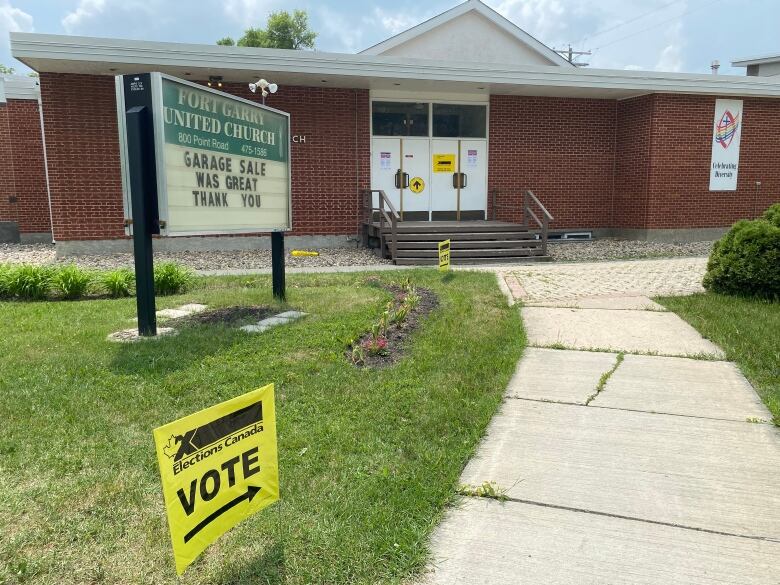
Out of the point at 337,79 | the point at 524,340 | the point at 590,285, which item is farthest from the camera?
the point at 337,79

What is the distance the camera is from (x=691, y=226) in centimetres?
1562

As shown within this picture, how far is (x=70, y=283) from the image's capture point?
7.93m

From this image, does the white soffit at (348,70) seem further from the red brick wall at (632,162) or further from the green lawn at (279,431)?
the green lawn at (279,431)

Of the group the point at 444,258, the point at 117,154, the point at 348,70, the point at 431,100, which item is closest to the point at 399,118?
the point at 431,100


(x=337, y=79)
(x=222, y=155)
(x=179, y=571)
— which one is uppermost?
(x=337, y=79)

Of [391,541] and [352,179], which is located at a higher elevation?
[352,179]

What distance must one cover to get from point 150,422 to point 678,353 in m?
4.64

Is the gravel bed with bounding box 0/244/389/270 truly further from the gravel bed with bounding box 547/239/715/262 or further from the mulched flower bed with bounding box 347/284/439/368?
the mulched flower bed with bounding box 347/284/439/368

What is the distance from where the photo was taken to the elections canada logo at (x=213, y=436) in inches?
85.7

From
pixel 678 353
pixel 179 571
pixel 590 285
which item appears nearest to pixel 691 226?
pixel 590 285

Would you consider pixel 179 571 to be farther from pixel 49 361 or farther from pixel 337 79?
pixel 337 79

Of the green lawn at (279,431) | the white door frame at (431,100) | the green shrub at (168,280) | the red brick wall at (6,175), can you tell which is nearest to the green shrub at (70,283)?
the green shrub at (168,280)

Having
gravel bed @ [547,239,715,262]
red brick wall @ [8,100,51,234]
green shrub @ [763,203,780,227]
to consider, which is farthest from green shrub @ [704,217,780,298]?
red brick wall @ [8,100,51,234]

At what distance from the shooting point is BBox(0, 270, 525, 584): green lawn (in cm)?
252
